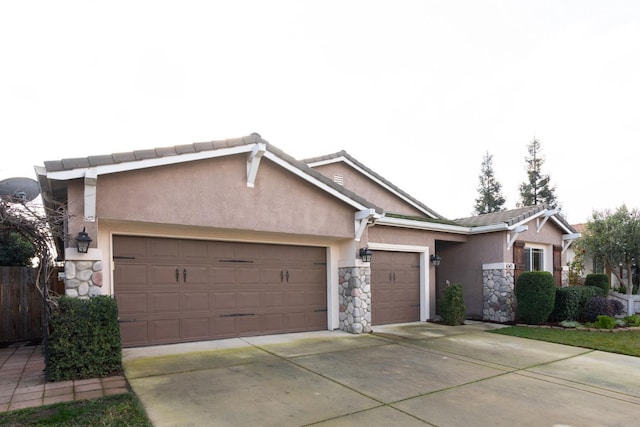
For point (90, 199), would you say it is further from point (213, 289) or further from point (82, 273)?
point (213, 289)

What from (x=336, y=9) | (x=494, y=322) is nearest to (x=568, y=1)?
(x=336, y=9)

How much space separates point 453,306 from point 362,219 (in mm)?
4110

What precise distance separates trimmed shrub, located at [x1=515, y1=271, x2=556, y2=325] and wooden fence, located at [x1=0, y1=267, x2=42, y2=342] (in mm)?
12594

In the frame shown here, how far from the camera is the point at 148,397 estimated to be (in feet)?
15.3

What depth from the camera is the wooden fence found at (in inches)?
332

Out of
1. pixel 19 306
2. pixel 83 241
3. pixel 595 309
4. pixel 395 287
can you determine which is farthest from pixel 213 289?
pixel 595 309

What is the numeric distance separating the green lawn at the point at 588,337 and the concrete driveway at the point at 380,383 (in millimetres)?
521

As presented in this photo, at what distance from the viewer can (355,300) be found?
9195 millimetres

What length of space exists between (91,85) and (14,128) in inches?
105

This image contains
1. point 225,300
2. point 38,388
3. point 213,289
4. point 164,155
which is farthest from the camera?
point 225,300

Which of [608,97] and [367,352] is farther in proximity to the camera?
[608,97]

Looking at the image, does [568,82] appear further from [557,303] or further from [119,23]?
[119,23]

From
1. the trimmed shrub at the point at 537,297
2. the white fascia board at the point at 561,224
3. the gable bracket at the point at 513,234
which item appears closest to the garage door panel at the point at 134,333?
the trimmed shrub at the point at 537,297

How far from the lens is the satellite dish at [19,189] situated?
5.49 metres
